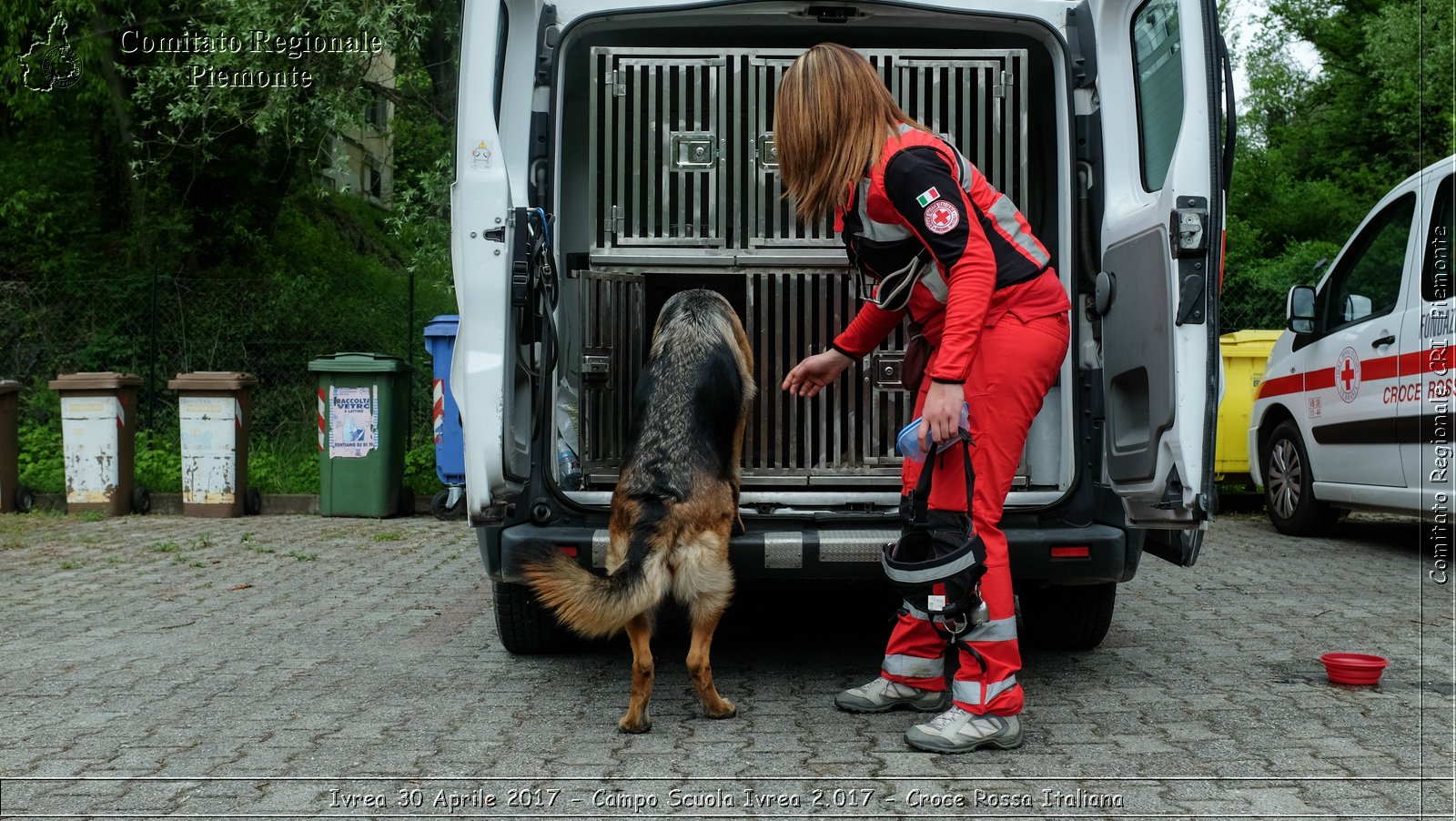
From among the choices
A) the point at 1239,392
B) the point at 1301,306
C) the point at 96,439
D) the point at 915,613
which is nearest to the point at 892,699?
the point at 915,613

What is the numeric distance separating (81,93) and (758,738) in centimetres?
1255

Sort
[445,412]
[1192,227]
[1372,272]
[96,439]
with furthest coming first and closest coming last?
[96,439] → [445,412] → [1372,272] → [1192,227]

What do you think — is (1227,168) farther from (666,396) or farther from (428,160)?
(428,160)

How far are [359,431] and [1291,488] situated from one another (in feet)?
23.9

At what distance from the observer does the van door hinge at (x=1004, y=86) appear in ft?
16.2

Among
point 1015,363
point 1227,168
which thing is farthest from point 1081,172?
point 1015,363

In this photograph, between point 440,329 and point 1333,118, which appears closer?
point 440,329

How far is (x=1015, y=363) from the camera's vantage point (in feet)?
12.6

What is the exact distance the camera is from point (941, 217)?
3662mm

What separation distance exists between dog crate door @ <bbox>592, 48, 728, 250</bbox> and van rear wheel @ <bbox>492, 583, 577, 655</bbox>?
4.73 ft

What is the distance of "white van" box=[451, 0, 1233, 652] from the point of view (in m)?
4.09

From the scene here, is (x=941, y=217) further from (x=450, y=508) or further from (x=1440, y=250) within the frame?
(x=1440, y=250)

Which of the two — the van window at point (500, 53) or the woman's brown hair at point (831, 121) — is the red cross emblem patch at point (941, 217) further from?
the van window at point (500, 53)
